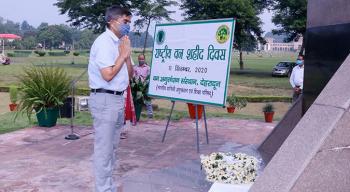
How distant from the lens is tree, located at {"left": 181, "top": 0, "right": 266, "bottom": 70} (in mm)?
36094

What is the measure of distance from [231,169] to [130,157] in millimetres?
2543

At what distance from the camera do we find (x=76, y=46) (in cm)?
12106

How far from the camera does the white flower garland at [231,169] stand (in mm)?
3988

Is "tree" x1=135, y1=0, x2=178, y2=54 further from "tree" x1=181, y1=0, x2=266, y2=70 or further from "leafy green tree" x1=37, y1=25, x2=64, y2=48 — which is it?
"leafy green tree" x1=37, y1=25, x2=64, y2=48

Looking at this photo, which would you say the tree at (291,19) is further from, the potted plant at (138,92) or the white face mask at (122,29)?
the white face mask at (122,29)

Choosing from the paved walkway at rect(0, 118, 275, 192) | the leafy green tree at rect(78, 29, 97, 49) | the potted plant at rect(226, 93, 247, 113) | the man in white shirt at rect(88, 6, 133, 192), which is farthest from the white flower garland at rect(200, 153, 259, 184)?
the leafy green tree at rect(78, 29, 97, 49)

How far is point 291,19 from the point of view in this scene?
3600 cm

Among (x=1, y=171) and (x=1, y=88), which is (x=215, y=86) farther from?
(x=1, y=88)

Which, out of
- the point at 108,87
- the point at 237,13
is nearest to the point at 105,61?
the point at 108,87

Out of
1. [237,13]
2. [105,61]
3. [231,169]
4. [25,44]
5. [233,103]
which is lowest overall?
[233,103]

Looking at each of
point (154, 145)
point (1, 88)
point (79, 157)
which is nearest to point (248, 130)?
point (154, 145)

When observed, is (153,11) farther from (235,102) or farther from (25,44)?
(25,44)

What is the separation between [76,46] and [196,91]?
118 m

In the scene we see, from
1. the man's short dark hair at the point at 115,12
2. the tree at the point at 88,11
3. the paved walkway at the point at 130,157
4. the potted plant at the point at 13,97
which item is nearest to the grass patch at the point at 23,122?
the paved walkway at the point at 130,157
